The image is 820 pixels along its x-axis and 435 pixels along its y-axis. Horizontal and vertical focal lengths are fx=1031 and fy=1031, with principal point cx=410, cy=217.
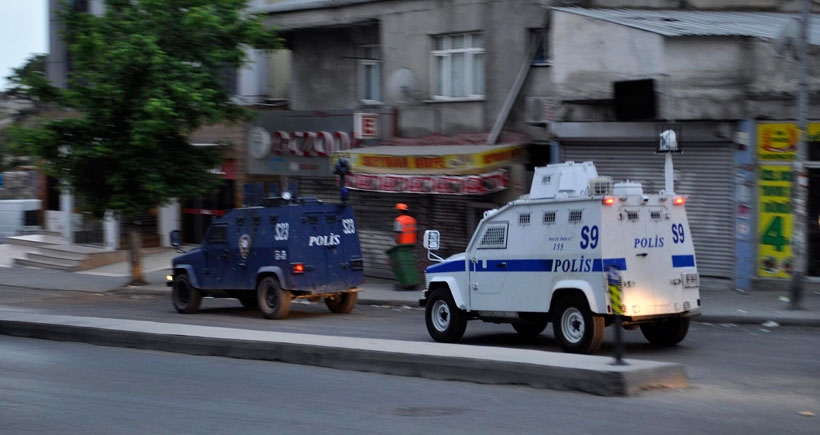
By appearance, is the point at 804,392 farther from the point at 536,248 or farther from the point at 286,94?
the point at 286,94

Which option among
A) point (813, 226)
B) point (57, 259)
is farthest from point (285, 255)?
point (57, 259)

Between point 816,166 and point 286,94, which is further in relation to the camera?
point 286,94

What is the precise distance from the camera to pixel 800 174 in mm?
17484

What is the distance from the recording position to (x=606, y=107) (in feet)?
71.2

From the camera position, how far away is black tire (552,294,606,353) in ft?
41.9

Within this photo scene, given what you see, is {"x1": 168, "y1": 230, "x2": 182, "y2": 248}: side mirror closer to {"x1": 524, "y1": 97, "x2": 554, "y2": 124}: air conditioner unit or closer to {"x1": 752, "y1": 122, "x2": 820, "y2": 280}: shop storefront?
{"x1": 524, "y1": 97, "x2": 554, "y2": 124}: air conditioner unit

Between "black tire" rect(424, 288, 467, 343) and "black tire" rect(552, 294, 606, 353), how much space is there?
184 centimetres

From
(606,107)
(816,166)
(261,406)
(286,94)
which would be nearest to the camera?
(261,406)

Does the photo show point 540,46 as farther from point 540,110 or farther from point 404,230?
point 404,230

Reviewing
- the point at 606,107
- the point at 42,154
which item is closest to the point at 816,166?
the point at 606,107

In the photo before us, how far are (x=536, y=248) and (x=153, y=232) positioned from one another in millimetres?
24165

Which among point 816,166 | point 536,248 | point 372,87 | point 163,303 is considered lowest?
point 163,303

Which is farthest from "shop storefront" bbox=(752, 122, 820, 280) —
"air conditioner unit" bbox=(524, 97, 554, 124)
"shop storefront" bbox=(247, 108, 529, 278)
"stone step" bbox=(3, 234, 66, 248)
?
"stone step" bbox=(3, 234, 66, 248)

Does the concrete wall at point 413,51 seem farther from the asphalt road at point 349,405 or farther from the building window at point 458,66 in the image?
the asphalt road at point 349,405
